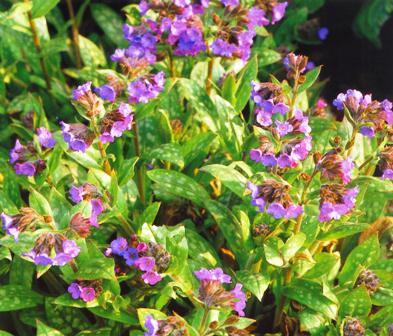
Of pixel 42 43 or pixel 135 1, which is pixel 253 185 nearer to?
pixel 42 43

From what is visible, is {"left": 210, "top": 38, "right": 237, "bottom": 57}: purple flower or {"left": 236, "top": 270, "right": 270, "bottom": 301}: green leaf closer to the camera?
{"left": 236, "top": 270, "right": 270, "bottom": 301}: green leaf

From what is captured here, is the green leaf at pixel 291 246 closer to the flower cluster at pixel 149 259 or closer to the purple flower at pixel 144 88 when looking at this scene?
the flower cluster at pixel 149 259

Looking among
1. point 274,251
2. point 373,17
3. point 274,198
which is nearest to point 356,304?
point 274,251

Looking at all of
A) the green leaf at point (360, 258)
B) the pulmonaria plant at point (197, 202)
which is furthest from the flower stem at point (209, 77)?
the green leaf at point (360, 258)

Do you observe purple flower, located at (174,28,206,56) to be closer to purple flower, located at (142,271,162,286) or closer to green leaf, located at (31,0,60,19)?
green leaf, located at (31,0,60,19)

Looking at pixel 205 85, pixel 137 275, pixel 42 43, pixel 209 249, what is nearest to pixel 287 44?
pixel 205 85

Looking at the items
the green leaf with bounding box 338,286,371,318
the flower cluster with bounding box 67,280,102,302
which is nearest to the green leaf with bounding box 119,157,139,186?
the flower cluster with bounding box 67,280,102,302

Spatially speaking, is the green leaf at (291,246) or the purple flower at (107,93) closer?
the green leaf at (291,246)
